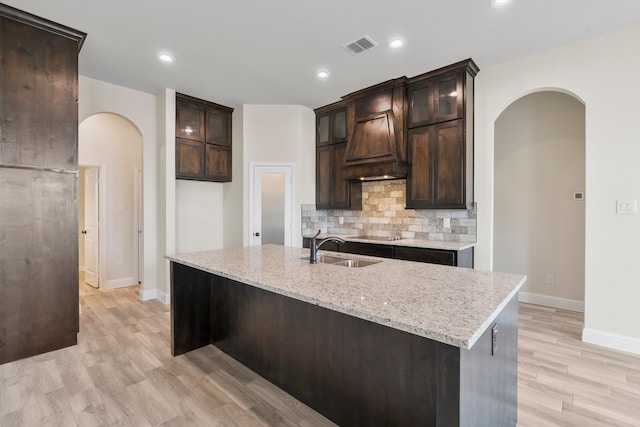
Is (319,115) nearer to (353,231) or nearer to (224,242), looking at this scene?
(353,231)

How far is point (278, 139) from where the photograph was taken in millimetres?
4844

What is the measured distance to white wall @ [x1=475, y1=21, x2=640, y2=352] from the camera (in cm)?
275

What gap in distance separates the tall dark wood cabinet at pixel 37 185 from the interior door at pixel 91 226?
2416 mm

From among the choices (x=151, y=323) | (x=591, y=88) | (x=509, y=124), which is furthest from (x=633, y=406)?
(x=151, y=323)

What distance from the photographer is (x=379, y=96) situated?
402cm

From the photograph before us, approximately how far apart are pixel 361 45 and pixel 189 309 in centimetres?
294

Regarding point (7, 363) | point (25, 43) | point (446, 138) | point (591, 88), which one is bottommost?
point (7, 363)

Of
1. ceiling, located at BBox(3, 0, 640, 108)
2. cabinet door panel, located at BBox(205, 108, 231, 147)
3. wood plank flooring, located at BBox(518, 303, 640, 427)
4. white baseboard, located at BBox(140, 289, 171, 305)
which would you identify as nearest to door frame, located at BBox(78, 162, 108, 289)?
white baseboard, located at BBox(140, 289, 171, 305)

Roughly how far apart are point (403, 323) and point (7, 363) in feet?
10.9

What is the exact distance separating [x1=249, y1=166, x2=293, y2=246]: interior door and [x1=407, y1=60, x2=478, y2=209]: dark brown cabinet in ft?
6.19

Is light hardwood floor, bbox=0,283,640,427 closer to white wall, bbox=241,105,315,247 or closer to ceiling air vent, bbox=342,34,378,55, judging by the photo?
white wall, bbox=241,105,315,247

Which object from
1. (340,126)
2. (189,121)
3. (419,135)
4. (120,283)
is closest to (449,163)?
(419,135)

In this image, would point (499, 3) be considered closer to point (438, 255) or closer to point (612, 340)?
point (438, 255)

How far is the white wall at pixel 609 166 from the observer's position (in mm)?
2750
